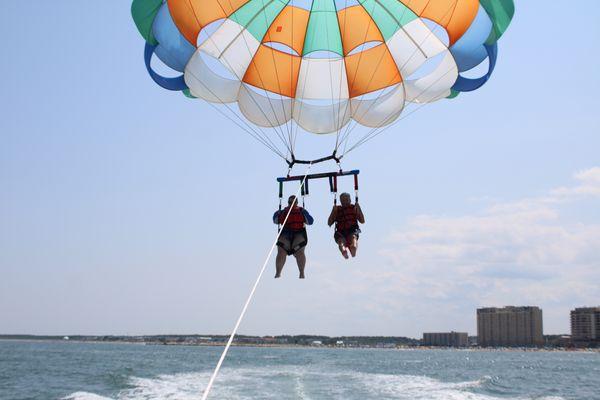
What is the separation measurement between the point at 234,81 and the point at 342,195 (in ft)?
8.38

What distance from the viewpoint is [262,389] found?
88.9ft

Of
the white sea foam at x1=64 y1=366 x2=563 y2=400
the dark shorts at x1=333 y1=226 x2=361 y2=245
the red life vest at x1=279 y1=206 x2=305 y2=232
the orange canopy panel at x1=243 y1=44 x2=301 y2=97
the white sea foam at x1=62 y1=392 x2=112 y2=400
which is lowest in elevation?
the white sea foam at x1=62 y1=392 x2=112 y2=400

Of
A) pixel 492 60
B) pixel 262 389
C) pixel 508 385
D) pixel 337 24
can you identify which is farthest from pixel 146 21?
pixel 508 385

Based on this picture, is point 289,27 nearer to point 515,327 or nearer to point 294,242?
point 294,242

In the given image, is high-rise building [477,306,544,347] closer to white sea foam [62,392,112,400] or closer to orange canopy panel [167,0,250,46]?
white sea foam [62,392,112,400]

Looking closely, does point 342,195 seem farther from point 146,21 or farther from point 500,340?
point 500,340

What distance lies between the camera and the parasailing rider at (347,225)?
9102 millimetres

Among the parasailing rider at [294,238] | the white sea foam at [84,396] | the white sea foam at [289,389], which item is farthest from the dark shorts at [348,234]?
the white sea foam at [84,396]

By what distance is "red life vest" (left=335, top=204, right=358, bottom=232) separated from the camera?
9.15 m

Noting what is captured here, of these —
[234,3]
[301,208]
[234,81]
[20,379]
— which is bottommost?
[20,379]

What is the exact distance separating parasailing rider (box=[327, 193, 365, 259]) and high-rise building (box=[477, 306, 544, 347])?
144m

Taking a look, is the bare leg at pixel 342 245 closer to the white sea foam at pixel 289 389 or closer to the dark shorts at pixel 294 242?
the dark shorts at pixel 294 242

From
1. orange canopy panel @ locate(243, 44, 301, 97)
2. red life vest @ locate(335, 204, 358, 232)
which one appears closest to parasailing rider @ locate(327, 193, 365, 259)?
red life vest @ locate(335, 204, 358, 232)

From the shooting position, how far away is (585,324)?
136 metres
